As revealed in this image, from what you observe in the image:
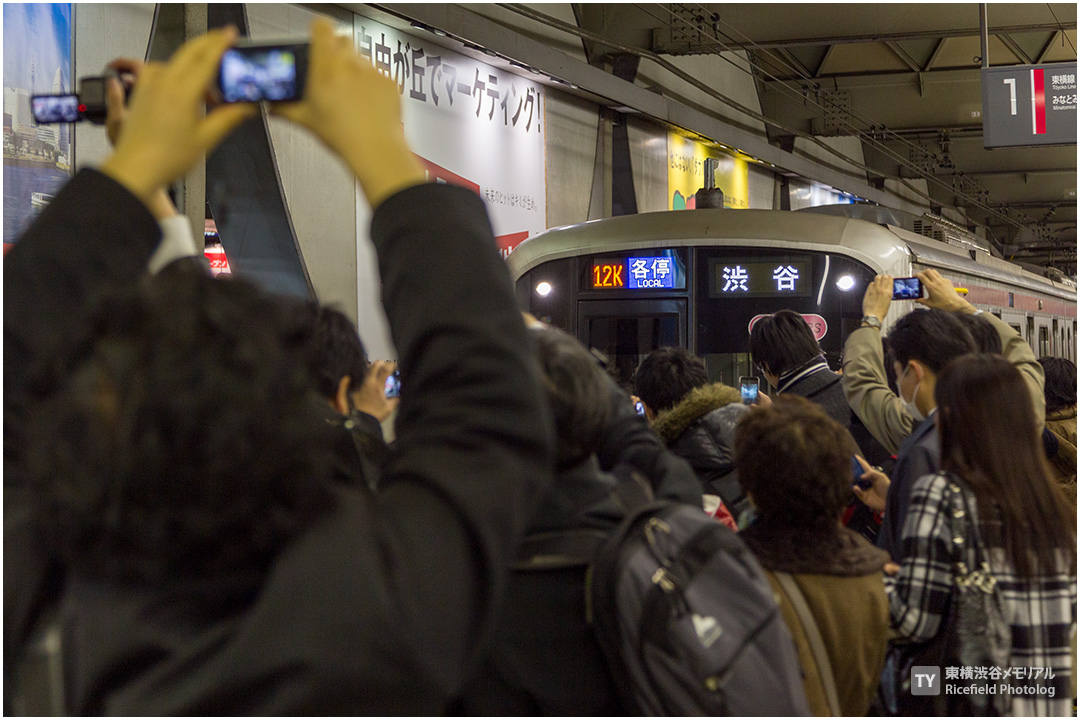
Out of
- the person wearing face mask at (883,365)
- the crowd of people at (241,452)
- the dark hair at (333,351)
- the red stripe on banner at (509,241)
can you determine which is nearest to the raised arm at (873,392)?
the person wearing face mask at (883,365)

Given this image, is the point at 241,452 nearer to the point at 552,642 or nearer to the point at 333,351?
the point at 552,642

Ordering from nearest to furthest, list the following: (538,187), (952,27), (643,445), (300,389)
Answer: (300,389)
(643,445)
(538,187)
(952,27)

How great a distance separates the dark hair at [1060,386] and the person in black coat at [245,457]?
3.48m

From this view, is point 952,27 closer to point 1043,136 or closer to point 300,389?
point 1043,136

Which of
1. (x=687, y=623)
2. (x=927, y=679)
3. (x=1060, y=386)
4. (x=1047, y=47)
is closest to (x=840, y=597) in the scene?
(x=927, y=679)

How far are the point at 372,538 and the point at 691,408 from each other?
77.9 inches

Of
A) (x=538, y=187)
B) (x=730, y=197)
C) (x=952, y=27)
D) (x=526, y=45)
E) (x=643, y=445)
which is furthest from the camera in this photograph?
(x=730, y=197)

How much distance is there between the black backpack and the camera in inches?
48.3

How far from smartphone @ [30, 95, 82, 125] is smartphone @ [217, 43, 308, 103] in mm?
314

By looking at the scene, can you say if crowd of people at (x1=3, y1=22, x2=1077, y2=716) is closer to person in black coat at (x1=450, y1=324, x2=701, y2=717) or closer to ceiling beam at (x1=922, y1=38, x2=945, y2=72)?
person in black coat at (x1=450, y1=324, x2=701, y2=717)

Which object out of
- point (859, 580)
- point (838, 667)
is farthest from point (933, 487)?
point (838, 667)

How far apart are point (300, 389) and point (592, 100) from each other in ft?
31.0

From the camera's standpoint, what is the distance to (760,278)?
5207mm

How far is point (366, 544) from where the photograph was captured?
2.61 feet
